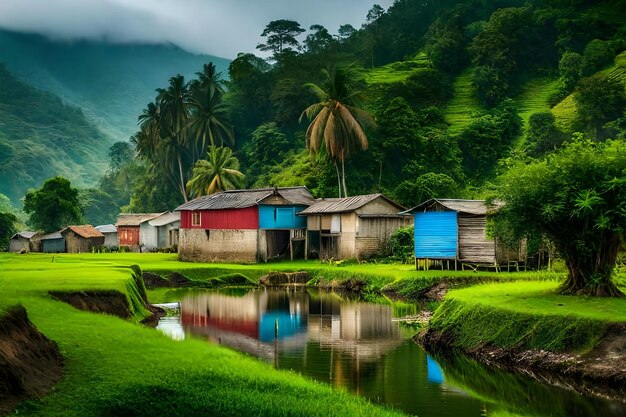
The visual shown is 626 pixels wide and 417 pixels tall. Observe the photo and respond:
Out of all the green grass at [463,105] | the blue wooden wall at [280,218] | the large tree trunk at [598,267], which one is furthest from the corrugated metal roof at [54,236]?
the large tree trunk at [598,267]

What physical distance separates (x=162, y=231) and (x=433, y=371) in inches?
2389

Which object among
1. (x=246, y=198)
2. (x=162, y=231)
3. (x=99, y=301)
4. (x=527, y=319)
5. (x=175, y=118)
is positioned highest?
(x=175, y=118)

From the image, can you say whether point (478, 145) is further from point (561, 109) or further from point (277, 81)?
point (277, 81)

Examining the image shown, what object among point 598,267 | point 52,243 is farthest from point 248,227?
point 598,267

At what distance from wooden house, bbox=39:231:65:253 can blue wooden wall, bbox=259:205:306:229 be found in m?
33.6

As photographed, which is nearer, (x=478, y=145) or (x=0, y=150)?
(x=478, y=145)

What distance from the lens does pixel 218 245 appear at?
196ft

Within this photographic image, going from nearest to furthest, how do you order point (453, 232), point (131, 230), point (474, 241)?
point (474, 241) → point (453, 232) → point (131, 230)

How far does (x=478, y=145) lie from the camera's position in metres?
74.4

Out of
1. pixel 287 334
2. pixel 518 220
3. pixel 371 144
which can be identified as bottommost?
pixel 287 334

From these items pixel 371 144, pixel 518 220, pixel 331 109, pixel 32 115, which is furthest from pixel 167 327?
pixel 32 115

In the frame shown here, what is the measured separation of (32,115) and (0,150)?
29371 mm

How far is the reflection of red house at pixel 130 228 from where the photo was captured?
8225 cm

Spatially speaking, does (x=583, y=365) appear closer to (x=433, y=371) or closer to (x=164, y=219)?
(x=433, y=371)
